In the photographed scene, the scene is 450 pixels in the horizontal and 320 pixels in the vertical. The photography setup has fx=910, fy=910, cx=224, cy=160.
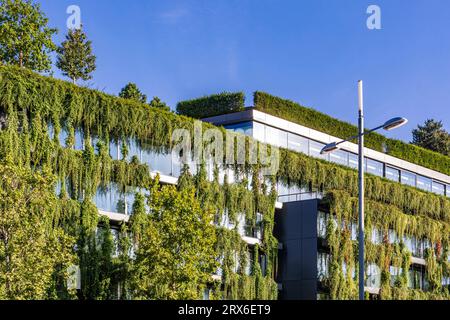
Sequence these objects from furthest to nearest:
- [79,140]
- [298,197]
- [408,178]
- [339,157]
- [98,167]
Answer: [408,178] < [339,157] < [298,197] < [79,140] < [98,167]

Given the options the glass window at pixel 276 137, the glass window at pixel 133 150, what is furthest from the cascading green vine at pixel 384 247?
the glass window at pixel 133 150

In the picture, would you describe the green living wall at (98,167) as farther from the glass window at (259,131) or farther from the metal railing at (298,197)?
the glass window at (259,131)

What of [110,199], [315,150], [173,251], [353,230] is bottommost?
[173,251]

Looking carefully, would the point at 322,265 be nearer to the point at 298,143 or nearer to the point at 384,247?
the point at 384,247

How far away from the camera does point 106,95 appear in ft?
128

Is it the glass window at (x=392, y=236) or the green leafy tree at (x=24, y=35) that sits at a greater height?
the green leafy tree at (x=24, y=35)

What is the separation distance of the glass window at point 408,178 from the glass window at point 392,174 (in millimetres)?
545

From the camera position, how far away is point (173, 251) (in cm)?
3469

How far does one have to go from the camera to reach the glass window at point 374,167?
57938 mm

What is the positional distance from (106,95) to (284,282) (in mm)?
14442

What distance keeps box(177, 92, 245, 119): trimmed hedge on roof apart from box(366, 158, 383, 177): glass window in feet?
37.3

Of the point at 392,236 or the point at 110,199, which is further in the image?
the point at 392,236

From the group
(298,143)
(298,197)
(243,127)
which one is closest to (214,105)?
(243,127)

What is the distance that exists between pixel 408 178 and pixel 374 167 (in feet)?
14.5
